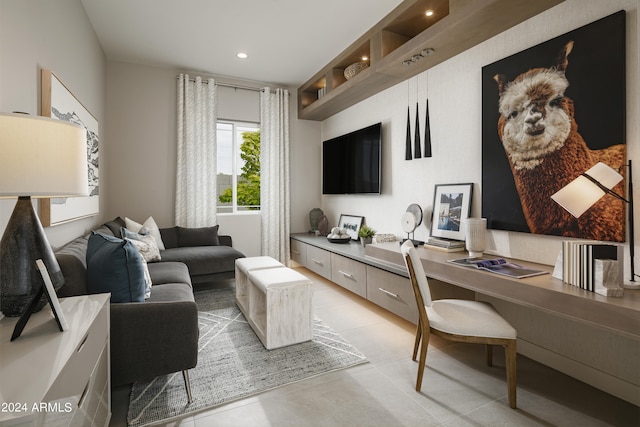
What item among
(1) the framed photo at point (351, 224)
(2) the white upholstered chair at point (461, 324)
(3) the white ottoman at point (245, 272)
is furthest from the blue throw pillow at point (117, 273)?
(1) the framed photo at point (351, 224)

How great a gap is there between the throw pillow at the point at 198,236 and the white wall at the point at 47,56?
95 cm

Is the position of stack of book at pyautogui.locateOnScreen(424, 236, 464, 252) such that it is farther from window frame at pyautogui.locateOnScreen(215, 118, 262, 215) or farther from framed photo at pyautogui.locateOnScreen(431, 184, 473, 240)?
window frame at pyautogui.locateOnScreen(215, 118, 262, 215)

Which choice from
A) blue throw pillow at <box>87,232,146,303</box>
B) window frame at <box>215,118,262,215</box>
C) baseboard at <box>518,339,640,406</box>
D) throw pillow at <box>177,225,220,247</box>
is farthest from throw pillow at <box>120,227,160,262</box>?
baseboard at <box>518,339,640,406</box>

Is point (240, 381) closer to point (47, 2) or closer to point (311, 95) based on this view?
point (47, 2)

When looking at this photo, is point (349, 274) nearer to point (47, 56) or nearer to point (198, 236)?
point (198, 236)

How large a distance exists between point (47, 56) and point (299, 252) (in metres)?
3.48

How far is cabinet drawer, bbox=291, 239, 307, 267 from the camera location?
464 cm

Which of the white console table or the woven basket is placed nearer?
the white console table

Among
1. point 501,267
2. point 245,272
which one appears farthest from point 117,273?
point 501,267

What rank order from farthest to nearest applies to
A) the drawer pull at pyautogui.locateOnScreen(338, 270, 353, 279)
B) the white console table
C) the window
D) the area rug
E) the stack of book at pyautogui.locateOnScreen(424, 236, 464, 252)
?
Result: the window, the drawer pull at pyautogui.locateOnScreen(338, 270, 353, 279), the stack of book at pyautogui.locateOnScreen(424, 236, 464, 252), the area rug, the white console table

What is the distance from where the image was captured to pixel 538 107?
85.6 inches

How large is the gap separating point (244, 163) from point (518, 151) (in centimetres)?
373

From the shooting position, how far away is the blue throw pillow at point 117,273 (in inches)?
67.1

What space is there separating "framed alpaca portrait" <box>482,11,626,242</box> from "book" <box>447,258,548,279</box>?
1.12 feet
